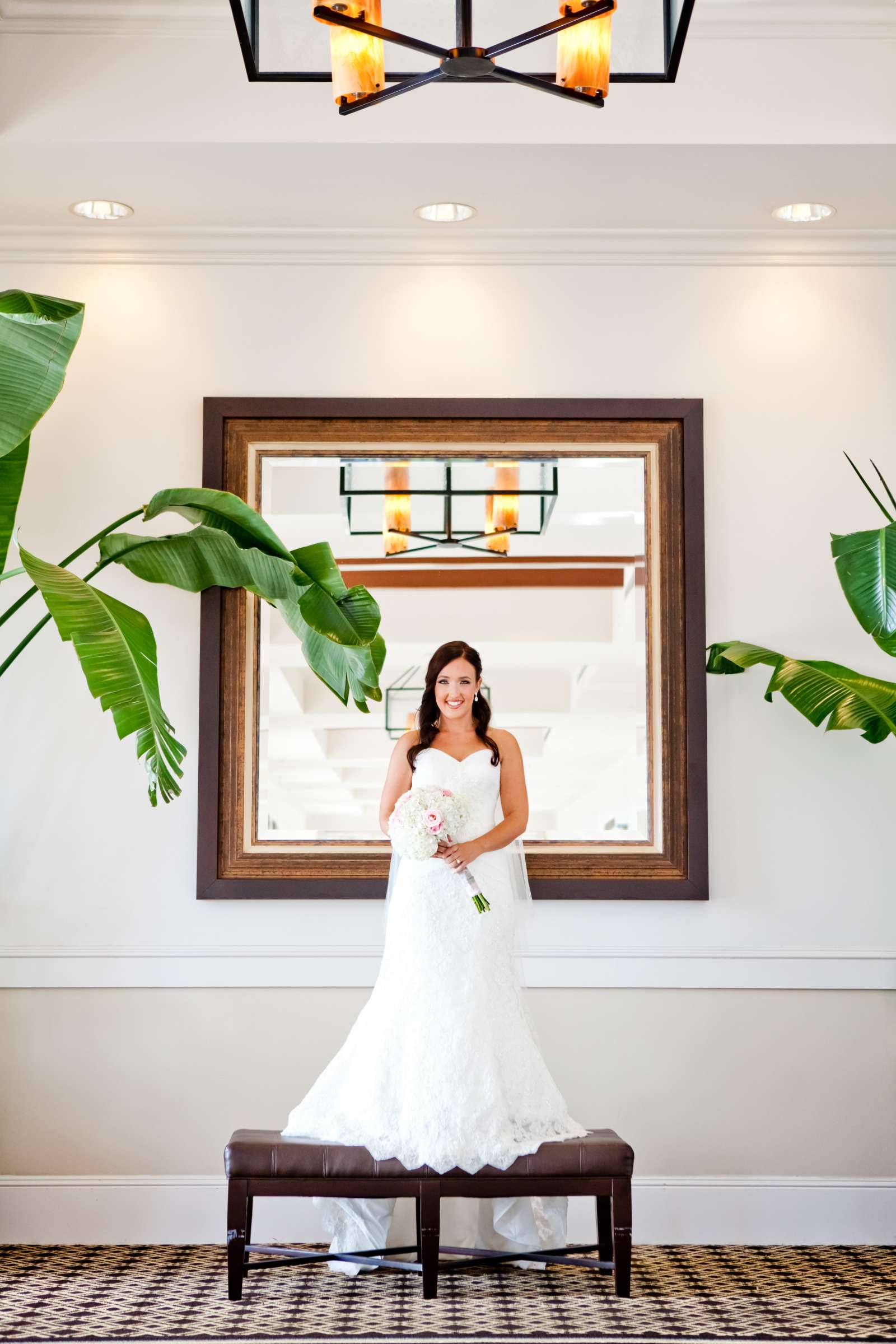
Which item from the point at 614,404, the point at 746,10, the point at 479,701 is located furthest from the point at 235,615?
the point at 746,10

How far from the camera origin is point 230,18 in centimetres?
336

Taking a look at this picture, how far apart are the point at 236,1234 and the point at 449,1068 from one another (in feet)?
2.22

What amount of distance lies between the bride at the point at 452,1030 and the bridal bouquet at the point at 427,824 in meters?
0.04

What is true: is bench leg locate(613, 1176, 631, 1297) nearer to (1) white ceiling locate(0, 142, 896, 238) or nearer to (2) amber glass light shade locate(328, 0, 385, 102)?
(2) amber glass light shade locate(328, 0, 385, 102)

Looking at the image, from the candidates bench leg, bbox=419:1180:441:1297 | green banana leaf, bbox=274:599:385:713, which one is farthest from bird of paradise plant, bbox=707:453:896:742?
bench leg, bbox=419:1180:441:1297

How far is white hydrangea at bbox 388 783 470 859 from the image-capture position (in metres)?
3.37

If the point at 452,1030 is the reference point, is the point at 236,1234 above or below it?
below

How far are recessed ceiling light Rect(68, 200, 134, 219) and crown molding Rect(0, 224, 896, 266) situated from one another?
0.12m

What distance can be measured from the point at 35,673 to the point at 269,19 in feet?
7.77

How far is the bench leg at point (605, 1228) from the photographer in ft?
10.8

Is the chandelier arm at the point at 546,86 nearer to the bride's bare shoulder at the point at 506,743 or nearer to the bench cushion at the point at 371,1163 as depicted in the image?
the bride's bare shoulder at the point at 506,743

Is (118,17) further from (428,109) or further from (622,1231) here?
(622,1231)

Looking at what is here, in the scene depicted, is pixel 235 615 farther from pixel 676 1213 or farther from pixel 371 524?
pixel 676 1213

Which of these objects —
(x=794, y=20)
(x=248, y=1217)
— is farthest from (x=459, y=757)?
(x=794, y=20)
